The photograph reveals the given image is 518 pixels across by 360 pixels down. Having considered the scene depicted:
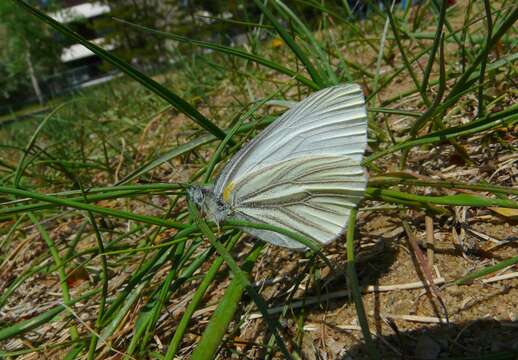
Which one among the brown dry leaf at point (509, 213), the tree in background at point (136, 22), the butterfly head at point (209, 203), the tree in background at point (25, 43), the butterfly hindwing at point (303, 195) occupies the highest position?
the tree in background at point (25, 43)

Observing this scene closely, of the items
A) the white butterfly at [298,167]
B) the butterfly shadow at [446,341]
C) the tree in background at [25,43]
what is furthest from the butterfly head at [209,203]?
the tree in background at [25,43]

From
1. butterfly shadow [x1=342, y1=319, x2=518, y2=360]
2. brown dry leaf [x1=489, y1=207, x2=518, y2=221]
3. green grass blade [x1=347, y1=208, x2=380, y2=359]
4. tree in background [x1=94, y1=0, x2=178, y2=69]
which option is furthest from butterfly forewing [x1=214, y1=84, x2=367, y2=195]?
tree in background [x1=94, y1=0, x2=178, y2=69]

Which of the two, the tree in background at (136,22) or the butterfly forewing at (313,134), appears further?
the tree in background at (136,22)

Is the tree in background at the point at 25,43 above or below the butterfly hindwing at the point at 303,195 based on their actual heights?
above

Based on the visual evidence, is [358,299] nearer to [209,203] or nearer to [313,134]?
[209,203]

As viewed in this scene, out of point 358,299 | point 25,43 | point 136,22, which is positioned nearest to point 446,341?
point 358,299

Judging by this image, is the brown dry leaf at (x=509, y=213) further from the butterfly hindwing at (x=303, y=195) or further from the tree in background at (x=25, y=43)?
the tree in background at (x=25, y=43)

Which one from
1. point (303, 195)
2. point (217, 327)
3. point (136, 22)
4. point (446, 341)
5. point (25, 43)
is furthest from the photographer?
point (25, 43)
